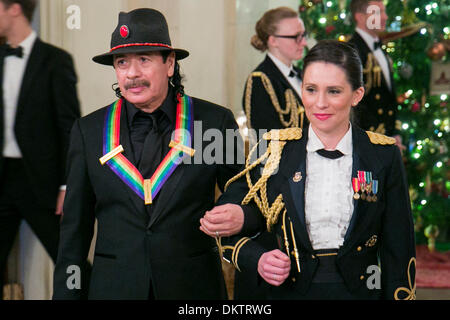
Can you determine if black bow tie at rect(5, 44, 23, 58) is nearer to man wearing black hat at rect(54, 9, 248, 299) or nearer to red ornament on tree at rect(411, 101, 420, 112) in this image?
man wearing black hat at rect(54, 9, 248, 299)

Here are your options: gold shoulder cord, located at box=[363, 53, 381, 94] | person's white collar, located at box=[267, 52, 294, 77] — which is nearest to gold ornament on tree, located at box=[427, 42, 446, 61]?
gold shoulder cord, located at box=[363, 53, 381, 94]

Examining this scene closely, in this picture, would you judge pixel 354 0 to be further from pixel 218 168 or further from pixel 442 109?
pixel 218 168

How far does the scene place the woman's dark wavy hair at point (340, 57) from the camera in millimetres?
2521

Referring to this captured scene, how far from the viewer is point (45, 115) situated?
388 centimetres

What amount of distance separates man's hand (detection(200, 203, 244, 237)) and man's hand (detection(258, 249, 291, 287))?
179 mm

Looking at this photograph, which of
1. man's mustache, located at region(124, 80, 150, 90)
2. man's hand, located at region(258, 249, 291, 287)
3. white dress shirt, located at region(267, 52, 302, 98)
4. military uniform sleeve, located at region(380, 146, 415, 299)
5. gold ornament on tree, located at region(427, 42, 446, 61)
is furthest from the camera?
gold ornament on tree, located at region(427, 42, 446, 61)

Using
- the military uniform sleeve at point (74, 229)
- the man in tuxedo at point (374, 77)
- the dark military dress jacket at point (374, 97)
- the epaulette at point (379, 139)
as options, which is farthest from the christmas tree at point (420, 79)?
the military uniform sleeve at point (74, 229)

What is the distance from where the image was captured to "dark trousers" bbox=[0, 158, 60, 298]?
388cm

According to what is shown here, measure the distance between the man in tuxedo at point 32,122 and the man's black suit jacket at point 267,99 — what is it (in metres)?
0.97

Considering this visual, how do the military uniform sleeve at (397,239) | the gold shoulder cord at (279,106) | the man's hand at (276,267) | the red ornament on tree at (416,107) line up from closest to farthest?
the man's hand at (276,267) < the military uniform sleeve at (397,239) < the gold shoulder cord at (279,106) < the red ornament on tree at (416,107)

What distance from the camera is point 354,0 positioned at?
5.12 metres

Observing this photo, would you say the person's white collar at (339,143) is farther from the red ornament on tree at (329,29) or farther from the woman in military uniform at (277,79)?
the red ornament on tree at (329,29)
